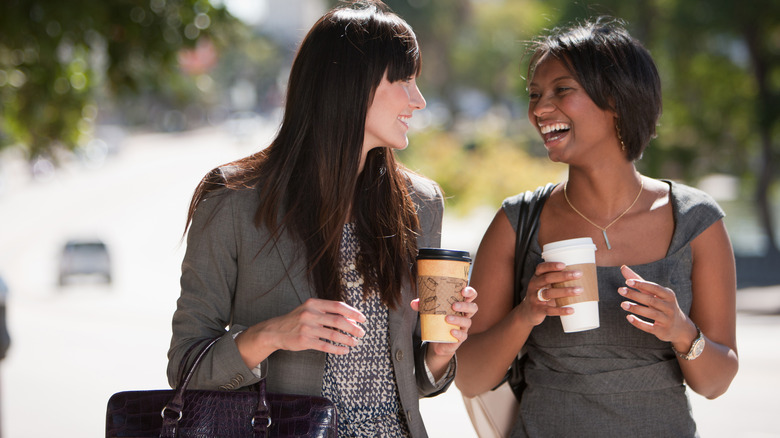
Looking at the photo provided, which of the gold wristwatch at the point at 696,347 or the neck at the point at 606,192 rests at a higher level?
the neck at the point at 606,192

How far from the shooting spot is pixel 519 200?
8.63ft

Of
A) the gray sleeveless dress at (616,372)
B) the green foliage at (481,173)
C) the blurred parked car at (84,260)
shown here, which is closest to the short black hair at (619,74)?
the gray sleeveless dress at (616,372)

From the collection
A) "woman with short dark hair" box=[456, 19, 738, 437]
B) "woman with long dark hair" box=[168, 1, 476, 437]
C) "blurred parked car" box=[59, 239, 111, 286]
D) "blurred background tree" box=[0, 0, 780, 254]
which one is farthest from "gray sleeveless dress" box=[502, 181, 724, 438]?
"blurred parked car" box=[59, 239, 111, 286]

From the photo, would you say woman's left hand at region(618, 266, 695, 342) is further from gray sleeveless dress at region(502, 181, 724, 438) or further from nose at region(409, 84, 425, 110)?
nose at region(409, 84, 425, 110)

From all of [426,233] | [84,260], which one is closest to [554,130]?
[426,233]

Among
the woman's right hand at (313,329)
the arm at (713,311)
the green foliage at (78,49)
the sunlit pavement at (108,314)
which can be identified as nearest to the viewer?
the woman's right hand at (313,329)

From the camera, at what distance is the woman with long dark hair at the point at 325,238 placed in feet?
7.25

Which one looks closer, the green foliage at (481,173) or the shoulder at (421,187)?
the shoulder at (421,187)

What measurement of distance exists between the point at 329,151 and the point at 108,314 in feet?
55.9

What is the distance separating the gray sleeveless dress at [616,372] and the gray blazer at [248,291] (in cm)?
43

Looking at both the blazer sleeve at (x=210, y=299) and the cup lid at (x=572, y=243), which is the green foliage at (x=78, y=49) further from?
the cup lid at (x=572, y=243)

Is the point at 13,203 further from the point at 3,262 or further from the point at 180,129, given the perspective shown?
the point at 180,129

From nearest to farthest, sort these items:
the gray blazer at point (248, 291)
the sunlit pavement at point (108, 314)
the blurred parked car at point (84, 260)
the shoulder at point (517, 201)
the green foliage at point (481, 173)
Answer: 1. the gray blazer at point (248, 291)
2. the shoulder at point (517, 201)
3. the sunlit pavement at point (108, 314)
4. the green foliage at point (481, 173)
5. the blurred parked car at point (84, 260)

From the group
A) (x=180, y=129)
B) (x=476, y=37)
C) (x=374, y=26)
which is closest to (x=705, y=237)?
(x=374, y=26)
